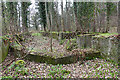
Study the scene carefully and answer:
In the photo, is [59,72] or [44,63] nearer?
[59,72]

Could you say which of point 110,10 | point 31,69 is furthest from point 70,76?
point 110,10

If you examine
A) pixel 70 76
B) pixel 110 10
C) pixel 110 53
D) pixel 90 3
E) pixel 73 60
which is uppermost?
pixel 90 3

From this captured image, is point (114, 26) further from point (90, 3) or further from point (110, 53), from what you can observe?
point (110, 53)

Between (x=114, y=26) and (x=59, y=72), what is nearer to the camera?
(x=59, y=72)

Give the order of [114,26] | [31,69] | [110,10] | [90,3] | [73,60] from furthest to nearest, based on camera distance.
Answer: [90,3] → [114,26] → [110,10] → [73,60] → [31,69]

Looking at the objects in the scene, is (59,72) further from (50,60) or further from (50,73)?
(50,60)

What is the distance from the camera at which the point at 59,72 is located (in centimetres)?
557

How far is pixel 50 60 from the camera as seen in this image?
6797 mm

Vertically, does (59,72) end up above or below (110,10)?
below

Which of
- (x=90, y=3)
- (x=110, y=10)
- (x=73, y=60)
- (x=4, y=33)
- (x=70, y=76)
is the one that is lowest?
(x=70, y=76)

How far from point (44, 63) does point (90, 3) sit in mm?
9092

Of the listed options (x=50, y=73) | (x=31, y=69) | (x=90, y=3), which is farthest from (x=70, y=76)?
(x=90, y=3)

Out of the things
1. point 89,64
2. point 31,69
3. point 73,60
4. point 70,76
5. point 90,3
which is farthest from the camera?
point 90,3

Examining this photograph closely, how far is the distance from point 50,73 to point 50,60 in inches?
55.6
